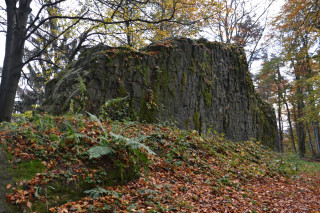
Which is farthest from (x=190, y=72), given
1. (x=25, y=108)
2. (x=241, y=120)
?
(x=25, y=108)

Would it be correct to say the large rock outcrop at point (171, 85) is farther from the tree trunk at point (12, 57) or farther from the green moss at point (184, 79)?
the tree trunk at point (12, 57)

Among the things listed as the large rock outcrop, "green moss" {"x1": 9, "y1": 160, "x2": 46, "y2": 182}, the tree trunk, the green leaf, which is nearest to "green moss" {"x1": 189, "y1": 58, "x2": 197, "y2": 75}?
the large rock outcrop

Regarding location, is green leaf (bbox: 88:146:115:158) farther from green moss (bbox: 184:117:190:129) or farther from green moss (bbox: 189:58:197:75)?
green moss (bbox: 189:58:197:75)

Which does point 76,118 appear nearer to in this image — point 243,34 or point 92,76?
Result: point 92,76

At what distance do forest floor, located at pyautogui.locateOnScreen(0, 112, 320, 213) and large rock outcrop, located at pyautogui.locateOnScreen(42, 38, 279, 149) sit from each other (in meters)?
2.01

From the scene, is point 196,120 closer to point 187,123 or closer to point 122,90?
point 187,123

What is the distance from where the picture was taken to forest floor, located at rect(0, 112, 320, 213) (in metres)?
3.12

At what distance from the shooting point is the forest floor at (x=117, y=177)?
3121 mm

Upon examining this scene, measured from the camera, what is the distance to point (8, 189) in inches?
111

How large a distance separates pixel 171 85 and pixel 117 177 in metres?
5.96

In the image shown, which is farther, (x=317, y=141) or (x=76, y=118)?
(x=317, y=141)

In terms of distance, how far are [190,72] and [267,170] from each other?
5176 millimetres

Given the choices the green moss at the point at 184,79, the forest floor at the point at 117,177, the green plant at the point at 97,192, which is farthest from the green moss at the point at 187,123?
the green plant at the point at 97,192

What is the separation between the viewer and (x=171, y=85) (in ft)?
30.5
